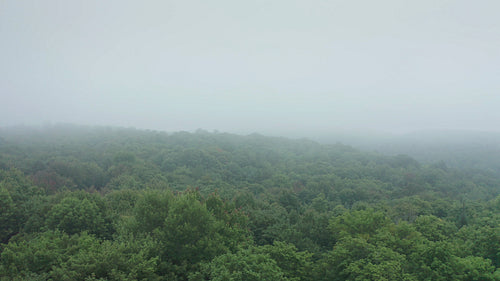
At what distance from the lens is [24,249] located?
18688 millimetres

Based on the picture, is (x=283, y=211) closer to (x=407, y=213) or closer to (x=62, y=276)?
(x=407, y=213)

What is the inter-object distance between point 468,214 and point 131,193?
174ft

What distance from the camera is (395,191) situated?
216 feet

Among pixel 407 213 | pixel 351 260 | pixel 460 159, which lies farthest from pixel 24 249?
pixel 460 159

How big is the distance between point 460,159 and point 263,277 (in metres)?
186

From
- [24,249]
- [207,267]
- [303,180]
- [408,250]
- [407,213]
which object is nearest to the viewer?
[207,267]

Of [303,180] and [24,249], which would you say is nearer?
[24,249]

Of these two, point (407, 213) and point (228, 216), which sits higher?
point (228, 216)

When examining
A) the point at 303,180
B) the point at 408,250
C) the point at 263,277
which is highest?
the point at 263,277

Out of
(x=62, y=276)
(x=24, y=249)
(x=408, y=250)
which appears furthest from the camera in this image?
(x=408, y=250)

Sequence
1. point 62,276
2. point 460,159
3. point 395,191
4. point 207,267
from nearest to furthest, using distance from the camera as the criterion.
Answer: point 62,276 → point 207,267 → point 395,191 → point 460,159

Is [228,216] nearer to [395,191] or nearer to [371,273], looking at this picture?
[371,273]

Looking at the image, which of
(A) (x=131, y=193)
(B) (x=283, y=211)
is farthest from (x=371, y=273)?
(A) (x=131, y=193)

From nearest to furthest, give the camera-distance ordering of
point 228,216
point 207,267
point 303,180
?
point 207,267 → point 228,216 → point 303,180
